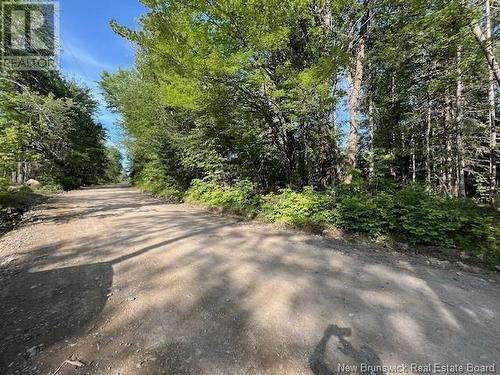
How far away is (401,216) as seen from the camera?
19.6 ft

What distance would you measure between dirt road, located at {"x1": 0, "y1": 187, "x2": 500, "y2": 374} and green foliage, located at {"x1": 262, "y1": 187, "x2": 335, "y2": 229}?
1479 millimetres

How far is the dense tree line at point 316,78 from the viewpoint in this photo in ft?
24.4

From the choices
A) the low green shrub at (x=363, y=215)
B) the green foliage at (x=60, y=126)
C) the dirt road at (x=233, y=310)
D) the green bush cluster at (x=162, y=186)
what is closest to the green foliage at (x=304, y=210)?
the low green shrub at (x=363, y=215)

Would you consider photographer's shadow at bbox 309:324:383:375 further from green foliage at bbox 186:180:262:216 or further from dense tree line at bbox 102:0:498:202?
green foliage at bbox 186:180:262:216

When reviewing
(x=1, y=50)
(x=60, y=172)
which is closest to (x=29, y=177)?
(x=60, y=172)

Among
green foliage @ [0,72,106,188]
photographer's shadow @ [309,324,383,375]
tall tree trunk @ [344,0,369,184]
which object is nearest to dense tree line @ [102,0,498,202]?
tall tree trunk @ [344,0,369,184]

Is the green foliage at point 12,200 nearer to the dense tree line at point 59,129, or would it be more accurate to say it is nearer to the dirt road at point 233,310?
the dense tree line at point 59,129

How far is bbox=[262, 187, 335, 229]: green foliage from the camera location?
716cm

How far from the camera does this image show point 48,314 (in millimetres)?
3227

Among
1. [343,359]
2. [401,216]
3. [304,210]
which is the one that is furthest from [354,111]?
[343,359]

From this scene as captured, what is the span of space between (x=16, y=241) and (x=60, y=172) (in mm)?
20634

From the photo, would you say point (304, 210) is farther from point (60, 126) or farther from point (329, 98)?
point (60, 126)

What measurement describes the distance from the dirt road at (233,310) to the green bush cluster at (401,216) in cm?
80

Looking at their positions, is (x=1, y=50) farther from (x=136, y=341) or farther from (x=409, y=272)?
(x=409, y=272)
